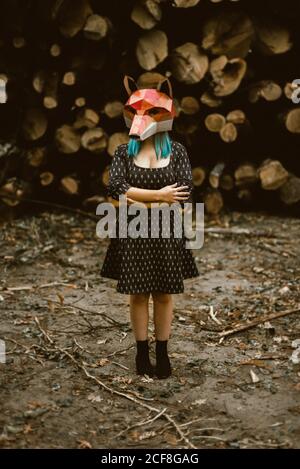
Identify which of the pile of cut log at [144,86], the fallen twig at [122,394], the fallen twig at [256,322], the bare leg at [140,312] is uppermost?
the pile of cut log at [144,86]

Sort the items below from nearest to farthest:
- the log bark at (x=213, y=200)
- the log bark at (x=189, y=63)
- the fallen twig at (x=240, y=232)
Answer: the log bark at (x=189, y=63) < the fallen twig at (x=240, y=232) < the log bark at (x=213, y=200)

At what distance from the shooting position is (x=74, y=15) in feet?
15.7

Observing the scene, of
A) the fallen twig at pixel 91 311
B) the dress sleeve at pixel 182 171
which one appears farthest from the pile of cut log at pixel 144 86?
the dress sleeve at pixel 182 171

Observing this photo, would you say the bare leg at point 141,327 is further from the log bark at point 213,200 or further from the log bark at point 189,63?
the log bark at point 213,200

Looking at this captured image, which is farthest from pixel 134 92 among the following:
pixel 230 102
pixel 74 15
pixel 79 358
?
pixel 230 102

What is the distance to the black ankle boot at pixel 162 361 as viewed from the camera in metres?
3.15

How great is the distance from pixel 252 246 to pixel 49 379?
7.98 ft

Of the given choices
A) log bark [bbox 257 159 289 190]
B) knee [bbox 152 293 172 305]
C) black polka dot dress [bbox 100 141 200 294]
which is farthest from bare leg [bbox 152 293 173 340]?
log bark [bbox 257 159 289 190]

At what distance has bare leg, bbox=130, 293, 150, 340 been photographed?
10.0ft

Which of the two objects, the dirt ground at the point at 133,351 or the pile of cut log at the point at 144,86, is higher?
the pile of cut log at the point at 144,86

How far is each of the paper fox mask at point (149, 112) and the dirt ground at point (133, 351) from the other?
1.19 m

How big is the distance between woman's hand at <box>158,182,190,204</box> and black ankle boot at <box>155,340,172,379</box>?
71 cm

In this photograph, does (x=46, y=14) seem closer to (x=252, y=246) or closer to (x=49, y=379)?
(x=252, y=246)

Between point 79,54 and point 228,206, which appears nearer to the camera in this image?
point 79,54
